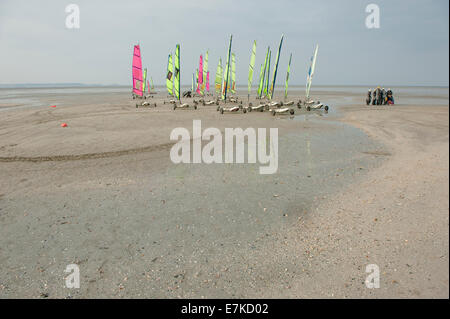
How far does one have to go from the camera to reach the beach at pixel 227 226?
3.23 meters

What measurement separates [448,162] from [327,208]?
3.63 m

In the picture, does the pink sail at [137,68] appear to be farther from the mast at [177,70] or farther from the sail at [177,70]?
the mast at [177,70]

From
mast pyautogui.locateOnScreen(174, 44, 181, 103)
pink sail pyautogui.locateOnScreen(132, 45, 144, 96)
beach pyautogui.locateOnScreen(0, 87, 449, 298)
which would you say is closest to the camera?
beach pyautogui.locateOnScreen(0, 87, 449, 298)

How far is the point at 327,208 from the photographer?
205 inches

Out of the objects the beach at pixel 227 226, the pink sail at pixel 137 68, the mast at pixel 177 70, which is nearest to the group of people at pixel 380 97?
the mast at pixel 177 70

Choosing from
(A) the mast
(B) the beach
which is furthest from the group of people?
(B) the beach

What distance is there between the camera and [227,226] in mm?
4656

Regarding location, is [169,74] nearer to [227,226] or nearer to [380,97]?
[380,97]

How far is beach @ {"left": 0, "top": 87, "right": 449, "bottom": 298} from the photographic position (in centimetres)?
323

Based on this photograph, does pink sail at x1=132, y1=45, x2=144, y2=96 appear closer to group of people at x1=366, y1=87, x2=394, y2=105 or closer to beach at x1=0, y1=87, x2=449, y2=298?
beach at x1=0, y1=87, x2=449, y2=298

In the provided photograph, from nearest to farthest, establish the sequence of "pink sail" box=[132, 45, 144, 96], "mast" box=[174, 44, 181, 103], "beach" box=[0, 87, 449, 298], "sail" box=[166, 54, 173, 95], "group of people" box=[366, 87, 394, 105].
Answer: "beach" box=[0, 87, 449, 298]
"mast" box=[174, 44, 181, 103]
"sail" box=[166, 54, 173, 95]
"group of people" box=[366, 87, 394, 105]
"pink sail" box=[132, 45, 144, 96]
